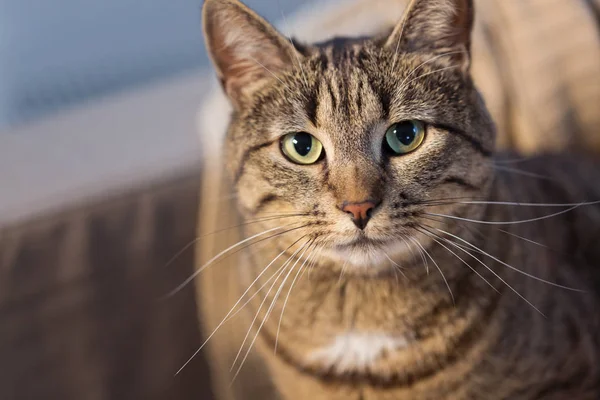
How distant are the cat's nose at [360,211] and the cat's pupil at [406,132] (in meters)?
0.11

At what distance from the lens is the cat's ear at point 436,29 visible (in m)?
0.75

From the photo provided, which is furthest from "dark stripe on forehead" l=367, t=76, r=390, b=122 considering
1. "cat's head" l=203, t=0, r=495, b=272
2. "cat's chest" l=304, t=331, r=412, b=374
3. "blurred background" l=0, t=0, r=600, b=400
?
"cat's chest" l=304, t=331, r=412, b=374

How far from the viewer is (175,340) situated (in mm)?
1126

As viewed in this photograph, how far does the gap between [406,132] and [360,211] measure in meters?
0.14

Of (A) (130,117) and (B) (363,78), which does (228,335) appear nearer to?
(B) (363,78)

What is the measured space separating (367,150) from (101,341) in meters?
0.71

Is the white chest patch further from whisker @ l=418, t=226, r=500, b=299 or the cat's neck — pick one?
whisker @ l=418, t=226, r=500, b=299

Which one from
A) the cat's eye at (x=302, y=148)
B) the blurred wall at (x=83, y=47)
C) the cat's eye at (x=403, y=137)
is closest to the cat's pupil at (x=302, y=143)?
the cat's eye at (x=302, y=148)

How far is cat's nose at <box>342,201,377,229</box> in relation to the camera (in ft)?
2.22

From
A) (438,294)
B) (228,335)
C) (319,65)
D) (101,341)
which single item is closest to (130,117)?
(101,341)

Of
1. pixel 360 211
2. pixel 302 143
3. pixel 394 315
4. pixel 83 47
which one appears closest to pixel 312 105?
pixel 302 143

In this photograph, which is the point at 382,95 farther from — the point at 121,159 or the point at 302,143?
the point at 121,159

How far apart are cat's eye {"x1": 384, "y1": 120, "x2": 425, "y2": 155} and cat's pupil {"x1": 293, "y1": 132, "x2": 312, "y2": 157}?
10 cm

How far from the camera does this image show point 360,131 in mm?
715
